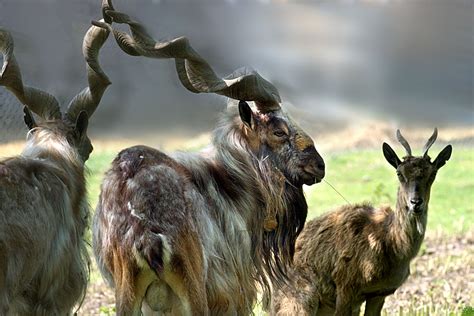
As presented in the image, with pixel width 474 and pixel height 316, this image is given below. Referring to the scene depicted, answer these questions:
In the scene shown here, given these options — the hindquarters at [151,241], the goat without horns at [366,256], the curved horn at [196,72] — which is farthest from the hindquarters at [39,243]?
the goat without horns at [366,256]

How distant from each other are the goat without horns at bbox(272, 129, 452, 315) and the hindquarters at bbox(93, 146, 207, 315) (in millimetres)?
3662

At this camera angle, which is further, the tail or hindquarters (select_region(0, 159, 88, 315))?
hindquarters (select_region(0, 159, 88, 315))

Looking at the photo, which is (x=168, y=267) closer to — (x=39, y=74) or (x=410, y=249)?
(x=410, y=249)

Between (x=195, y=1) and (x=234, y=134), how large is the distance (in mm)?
13175

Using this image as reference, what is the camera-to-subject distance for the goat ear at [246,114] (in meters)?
8.46

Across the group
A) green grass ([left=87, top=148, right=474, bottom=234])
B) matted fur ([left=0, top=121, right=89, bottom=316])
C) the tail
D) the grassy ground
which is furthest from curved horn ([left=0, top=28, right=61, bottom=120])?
green grass ([left=87, top=148, right=474, bottom=234])

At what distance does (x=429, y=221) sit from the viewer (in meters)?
19.3

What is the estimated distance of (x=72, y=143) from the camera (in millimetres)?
9312

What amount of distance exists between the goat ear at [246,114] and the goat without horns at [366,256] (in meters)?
2.77

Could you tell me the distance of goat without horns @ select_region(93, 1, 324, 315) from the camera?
23.6 feet

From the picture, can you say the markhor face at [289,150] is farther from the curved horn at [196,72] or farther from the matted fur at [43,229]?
the matted fur at [43,229]

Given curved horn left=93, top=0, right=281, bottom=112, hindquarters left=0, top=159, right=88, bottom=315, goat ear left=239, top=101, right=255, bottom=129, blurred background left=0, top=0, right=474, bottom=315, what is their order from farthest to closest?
blurred background left=0, top=0, right=474, bottom=315 → goat ear left=239, top=101, right=255, bottom=129 → curved horn left=93, top=0, right=281, bottom=112 → hindquarters left=0, top=159, right=88, bottom=315

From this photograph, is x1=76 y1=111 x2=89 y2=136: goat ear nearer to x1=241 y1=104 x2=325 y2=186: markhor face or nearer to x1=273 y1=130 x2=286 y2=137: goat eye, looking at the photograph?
x1=241 y1=104 x2=325 y2=186: markhor face

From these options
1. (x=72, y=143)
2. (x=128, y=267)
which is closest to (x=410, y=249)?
(x=72, y=143)
